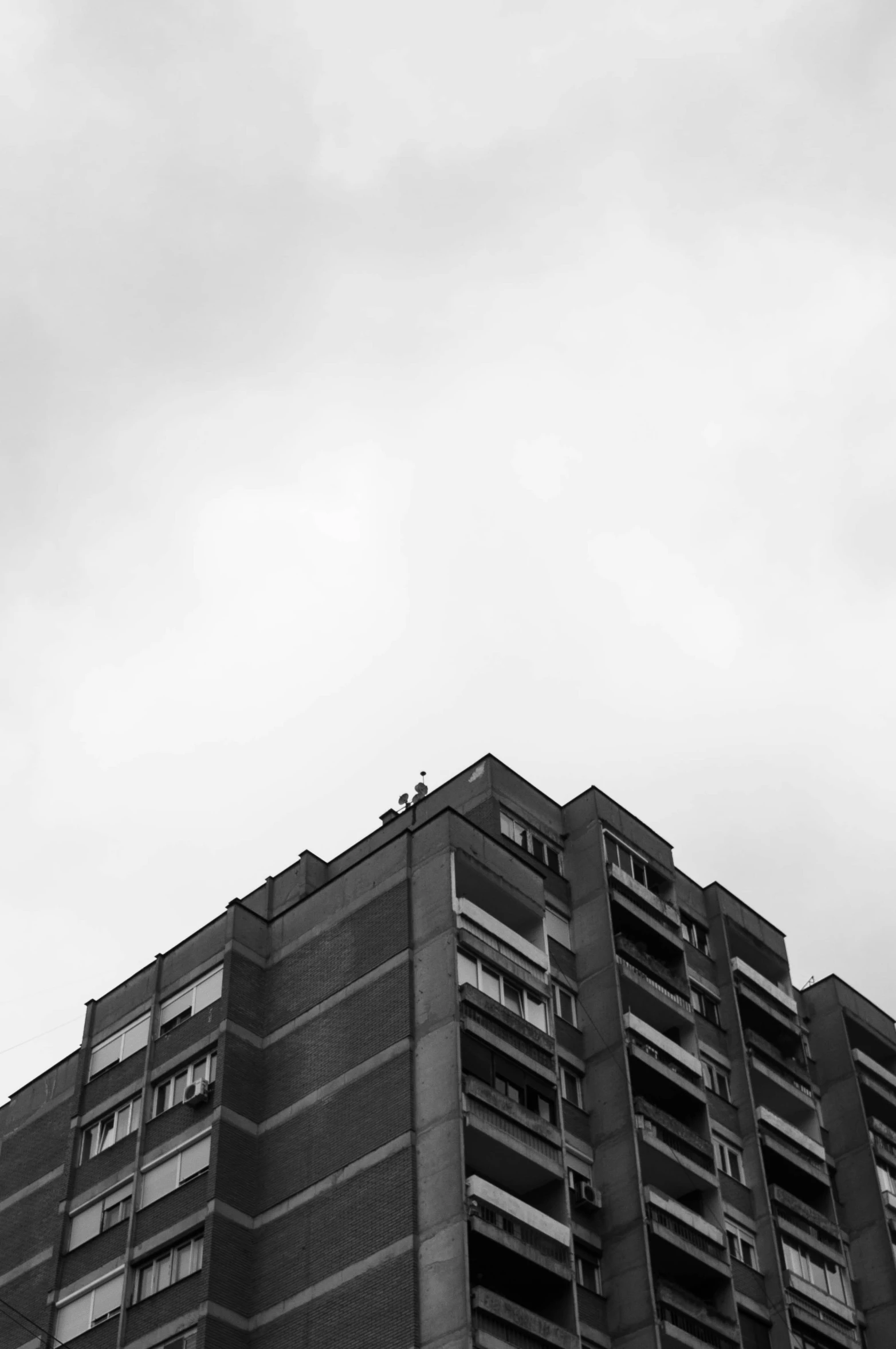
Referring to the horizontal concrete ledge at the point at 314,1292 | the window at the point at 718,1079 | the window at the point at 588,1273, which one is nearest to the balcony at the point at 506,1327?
the horizontal concrete ledge at the point at 314,1292

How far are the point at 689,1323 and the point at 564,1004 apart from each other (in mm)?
10195

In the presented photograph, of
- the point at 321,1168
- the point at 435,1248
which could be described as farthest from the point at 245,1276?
the point at 435,1248

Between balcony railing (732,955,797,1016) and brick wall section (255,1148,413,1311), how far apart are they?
2062cm

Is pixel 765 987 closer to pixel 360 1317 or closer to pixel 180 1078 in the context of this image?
pixel 180 1078

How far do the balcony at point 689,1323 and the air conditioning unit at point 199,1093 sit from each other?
13.7 meters

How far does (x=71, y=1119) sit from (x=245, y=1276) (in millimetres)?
10730

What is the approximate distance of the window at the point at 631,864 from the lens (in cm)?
6016

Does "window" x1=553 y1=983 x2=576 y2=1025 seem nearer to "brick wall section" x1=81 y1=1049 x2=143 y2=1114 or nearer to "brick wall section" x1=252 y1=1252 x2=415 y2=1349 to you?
"brick wall section" x1=252 y1=1252 x2=415 y2=1349

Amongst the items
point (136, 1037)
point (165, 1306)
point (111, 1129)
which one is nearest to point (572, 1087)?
point (165, 1306)

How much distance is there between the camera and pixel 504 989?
51.2 m

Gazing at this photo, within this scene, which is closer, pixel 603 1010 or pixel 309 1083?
pixel 309 1083

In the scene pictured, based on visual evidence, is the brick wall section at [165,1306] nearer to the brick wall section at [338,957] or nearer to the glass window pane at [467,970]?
the brick wall section at [338,957]

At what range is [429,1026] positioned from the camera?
160ft

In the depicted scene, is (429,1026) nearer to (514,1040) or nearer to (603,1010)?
(514,1040)
